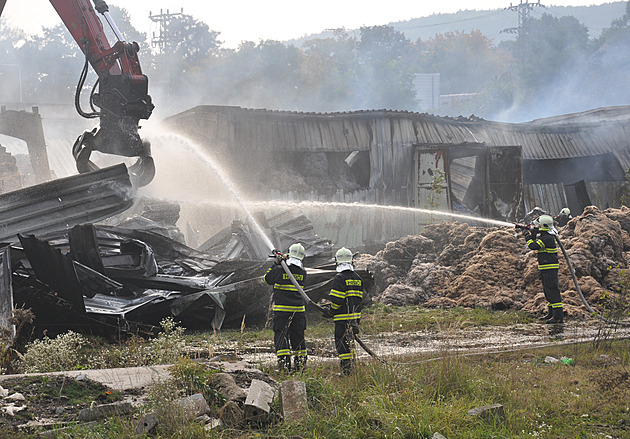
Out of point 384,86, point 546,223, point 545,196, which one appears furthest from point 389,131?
point 384,86

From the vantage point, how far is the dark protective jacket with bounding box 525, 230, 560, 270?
10.9 metres

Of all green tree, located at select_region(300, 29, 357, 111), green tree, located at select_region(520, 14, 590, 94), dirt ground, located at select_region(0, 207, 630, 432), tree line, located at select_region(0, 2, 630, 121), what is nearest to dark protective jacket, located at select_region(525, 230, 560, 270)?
dirt ground, located at select_region(0, 207, 630, 432)

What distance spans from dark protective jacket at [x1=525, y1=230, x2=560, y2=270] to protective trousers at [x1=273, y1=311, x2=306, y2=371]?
5134 millimetres

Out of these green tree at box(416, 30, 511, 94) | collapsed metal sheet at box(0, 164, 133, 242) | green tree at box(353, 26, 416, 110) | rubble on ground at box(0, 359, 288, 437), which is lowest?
rubble on ground at box(0, 359, 288, 437)

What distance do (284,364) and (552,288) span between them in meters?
5.70

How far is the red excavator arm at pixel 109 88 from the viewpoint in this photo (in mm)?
9242

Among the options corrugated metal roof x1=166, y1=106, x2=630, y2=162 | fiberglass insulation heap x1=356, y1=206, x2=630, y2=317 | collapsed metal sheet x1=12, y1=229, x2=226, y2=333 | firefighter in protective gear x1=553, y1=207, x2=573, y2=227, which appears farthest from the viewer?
corrugated metal roof x1=166, y1=106, x2=630, y2=162

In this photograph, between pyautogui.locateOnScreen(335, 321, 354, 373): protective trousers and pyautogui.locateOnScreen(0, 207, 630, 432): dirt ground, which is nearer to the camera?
pyautogui.locateOnScreen(335, 321, 354, 373): protective trousers

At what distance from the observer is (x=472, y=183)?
24297mm

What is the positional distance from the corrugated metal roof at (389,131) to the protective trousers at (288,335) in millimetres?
13477

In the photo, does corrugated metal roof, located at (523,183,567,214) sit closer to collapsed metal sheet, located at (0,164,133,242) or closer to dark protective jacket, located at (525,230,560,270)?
dark protective jacket, located at (525,230,560,270)

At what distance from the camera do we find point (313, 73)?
50688mm

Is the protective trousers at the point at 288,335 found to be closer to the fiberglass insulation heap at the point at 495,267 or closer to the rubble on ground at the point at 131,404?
the rubble on ground at the point at 131,404

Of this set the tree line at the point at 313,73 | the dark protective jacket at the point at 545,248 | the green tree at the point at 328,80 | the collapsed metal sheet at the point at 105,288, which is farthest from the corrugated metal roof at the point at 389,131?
the green tree at the point at 328,80
